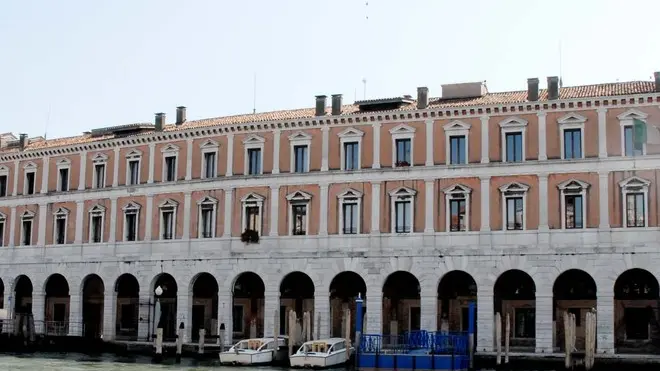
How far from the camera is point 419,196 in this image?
42.2 metres

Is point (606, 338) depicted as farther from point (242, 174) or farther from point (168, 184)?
point (168, 184)

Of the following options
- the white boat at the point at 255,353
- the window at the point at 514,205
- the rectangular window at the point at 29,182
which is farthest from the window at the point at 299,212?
the rectangular window at the point at 29,182

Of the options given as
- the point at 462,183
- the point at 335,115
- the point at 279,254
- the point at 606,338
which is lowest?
the point at 606,338

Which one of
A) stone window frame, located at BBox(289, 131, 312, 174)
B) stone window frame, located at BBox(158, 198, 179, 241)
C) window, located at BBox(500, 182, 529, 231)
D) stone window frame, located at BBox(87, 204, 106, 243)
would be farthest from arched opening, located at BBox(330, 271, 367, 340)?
stone window frame, located at BBox(87, 204, 106, 243)

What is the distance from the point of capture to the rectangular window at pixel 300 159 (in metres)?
44.8

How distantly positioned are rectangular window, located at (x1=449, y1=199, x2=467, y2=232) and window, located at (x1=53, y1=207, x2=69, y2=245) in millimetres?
20255

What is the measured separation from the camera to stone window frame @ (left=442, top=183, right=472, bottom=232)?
41250 mm

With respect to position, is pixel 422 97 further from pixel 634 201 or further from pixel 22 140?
pixel 22 140

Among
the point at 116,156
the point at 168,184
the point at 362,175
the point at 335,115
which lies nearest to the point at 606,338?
the point at 362,175

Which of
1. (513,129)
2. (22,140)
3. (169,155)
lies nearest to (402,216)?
(513,129)

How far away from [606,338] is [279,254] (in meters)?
14.2

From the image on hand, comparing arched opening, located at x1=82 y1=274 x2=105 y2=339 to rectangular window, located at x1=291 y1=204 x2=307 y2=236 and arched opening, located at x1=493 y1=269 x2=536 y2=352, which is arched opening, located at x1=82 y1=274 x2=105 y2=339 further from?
arched opening, located at x1=493 y1=269 x2=536 y2=352

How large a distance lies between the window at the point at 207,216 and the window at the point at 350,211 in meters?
6.29

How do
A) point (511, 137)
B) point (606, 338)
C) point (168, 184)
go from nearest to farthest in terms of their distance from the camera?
point (606, 338) → point (511, 137) → point (168, 184)
